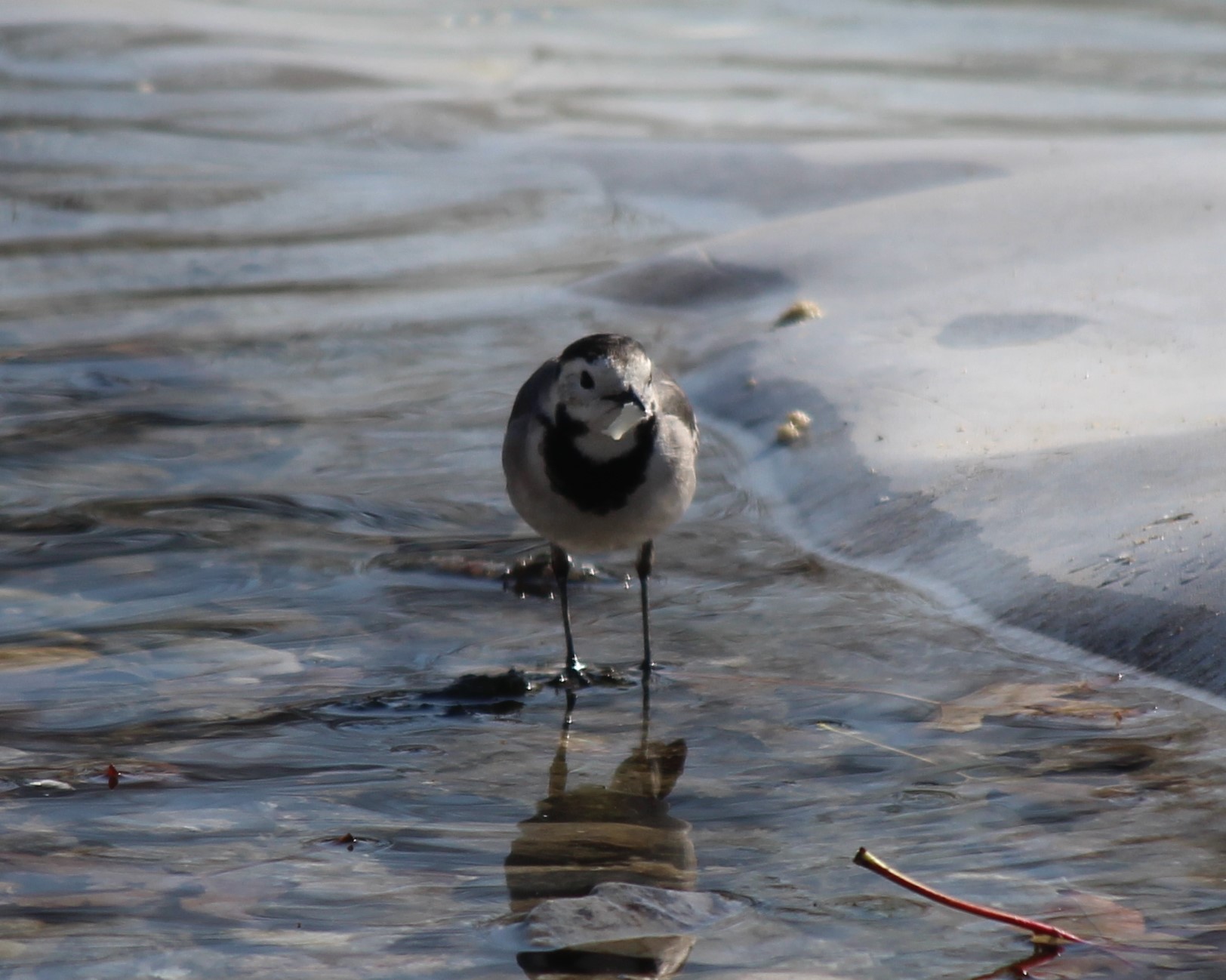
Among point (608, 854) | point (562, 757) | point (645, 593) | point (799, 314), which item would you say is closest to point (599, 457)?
point (645, 593)

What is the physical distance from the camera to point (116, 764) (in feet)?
14.0

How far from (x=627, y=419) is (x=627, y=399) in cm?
6

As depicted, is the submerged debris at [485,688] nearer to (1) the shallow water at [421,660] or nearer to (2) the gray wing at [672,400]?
(1) the shallow water at [421,660]

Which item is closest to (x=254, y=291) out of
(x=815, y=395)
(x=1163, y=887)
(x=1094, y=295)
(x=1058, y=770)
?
(x=815, y=395)

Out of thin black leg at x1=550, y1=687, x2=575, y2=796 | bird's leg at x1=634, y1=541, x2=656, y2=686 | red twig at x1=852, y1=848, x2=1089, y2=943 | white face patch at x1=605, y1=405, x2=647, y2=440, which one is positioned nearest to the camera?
red twig at x1=852, y1=848, x2=1089, y2=943

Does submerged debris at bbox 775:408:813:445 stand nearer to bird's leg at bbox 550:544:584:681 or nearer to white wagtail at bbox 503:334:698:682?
bird's leg at bbox 550:544:584:681

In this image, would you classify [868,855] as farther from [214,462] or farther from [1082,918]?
[214,462]

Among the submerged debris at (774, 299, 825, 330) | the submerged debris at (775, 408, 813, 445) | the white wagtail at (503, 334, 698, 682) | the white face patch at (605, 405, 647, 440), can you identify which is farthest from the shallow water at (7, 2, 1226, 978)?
the white face patch at (605, 405, 647, 440)

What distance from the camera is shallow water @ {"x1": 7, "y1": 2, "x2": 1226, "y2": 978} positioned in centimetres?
348

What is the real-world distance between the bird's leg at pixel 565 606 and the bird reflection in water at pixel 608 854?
48cm

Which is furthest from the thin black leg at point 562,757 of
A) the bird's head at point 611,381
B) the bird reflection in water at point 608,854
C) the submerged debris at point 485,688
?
the bird's head at point 611,381

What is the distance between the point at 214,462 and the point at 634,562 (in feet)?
6.27

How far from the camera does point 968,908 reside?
3.31 m

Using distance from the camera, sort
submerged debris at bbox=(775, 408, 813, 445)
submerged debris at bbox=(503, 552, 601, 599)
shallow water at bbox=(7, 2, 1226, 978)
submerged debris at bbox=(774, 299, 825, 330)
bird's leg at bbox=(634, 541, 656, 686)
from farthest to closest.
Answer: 1. submerged debris at bbox=(774, 299, 825, 330)
2. submerged debris at bbox=(775, 408, 813, 445)
3. submerged debris at bbox=(503, 552, 601, 599)
4. bird's leg at bbox=(634, 541, 656, 686)
5. shallow water at bbox=(7, 2, 1226, 978)
